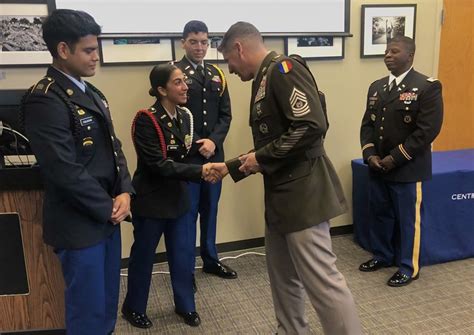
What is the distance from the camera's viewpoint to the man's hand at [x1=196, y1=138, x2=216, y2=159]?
257 cm

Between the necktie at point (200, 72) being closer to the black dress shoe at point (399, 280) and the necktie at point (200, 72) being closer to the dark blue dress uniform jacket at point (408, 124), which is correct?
the dark blue dress uniform jacket at point (408, 124)

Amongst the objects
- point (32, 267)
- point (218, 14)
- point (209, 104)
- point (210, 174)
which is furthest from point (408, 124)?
point (32, 267)

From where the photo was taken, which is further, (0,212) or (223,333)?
(223,333)

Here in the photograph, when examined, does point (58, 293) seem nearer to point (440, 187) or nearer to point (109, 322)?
point (109, 322)

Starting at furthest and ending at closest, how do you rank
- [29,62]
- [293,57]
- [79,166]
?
1. [29,62]
2. [293,57]
3. [79,166]

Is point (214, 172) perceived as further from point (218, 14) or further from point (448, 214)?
point (448, 214)

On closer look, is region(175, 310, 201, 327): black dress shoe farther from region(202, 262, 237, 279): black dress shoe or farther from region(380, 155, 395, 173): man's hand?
region(380, 155, 395, 173): man's hand

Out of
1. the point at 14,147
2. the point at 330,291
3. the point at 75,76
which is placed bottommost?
the point at 330,291

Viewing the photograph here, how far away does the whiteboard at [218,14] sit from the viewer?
9.12 feet

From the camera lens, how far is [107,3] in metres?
2.76

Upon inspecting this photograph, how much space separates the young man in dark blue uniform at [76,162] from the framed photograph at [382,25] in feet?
7.90

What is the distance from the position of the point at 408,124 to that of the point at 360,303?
1.13m

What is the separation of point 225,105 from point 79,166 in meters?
1.43

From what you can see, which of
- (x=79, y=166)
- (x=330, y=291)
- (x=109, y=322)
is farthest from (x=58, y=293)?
(x=330, y=291)
